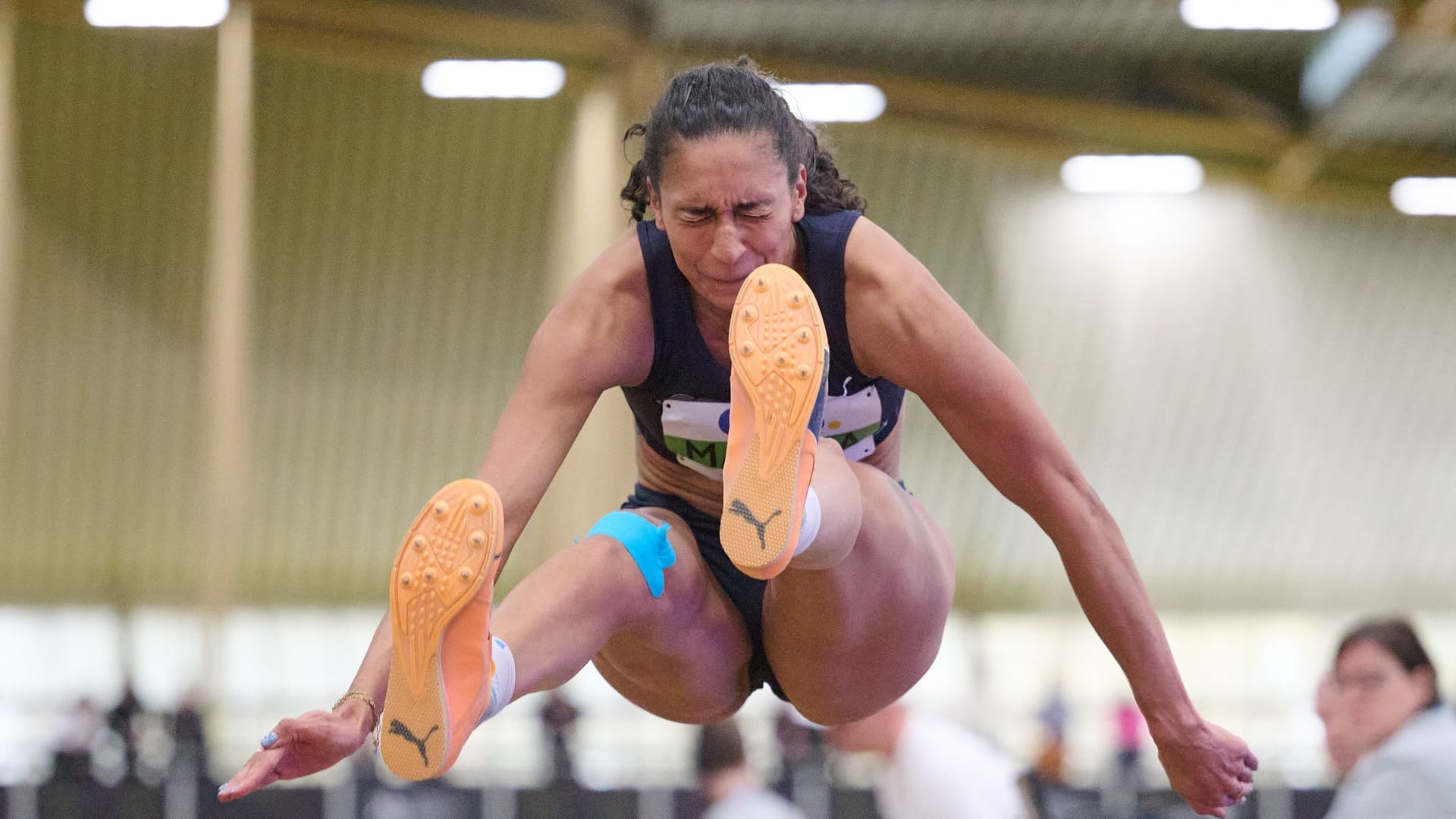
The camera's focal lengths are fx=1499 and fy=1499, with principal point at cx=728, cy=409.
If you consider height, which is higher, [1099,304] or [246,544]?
[1099,304]

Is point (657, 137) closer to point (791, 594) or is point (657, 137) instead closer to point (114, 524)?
point (791, 594)

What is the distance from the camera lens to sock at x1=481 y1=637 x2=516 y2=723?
1.94 meters

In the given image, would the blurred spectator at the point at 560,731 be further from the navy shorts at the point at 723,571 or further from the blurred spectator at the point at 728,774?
the navy shorts at the point at 723,571

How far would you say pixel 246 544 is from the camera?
10344mm

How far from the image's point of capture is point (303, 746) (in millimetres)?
1910

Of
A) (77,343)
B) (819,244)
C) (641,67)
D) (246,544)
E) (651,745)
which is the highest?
(641,67)

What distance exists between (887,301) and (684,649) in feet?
2.23

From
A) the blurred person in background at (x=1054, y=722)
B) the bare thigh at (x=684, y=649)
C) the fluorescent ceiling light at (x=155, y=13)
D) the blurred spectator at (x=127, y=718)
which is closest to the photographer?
the bare thigh at (x=684, y=649)

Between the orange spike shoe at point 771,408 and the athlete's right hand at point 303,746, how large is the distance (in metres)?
0.55

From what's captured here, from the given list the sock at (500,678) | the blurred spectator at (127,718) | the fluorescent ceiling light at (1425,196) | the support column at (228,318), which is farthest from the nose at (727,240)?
the fluorescent ceiling light at (1425,196)

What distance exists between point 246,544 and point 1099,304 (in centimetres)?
628

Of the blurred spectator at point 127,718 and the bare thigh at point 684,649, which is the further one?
the blurred spectator at point 127,718

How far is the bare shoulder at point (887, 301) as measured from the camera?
2.11 meters

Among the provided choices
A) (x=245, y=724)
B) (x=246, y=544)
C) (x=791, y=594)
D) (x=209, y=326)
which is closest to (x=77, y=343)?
(x=209, y=326)
